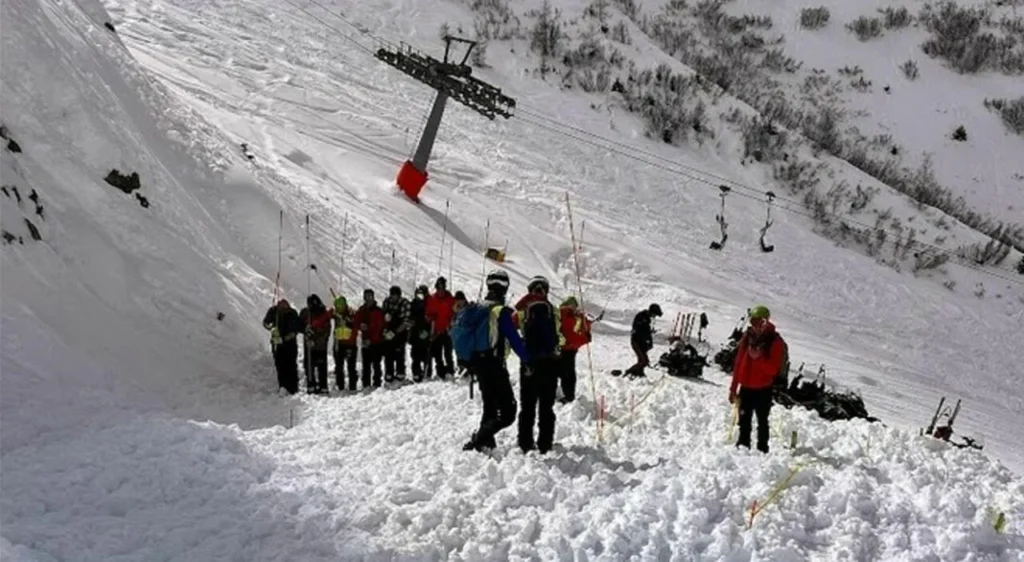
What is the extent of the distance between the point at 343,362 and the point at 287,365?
0.91m

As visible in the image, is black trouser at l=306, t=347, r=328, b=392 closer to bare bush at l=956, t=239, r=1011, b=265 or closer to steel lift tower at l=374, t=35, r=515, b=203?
steel lift tower at l=374, t=35, r=515, b=203

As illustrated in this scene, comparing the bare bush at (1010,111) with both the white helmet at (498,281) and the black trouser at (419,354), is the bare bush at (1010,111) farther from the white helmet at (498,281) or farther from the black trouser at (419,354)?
the white helmet at (498,281)

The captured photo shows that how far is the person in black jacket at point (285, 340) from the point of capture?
1245cm

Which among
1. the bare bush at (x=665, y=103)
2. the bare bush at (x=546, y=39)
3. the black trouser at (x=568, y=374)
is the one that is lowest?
the black trouser at (x=568, y=374)

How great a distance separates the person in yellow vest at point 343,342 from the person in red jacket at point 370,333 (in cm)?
11

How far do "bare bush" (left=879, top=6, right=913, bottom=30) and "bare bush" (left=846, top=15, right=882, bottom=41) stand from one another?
49cm

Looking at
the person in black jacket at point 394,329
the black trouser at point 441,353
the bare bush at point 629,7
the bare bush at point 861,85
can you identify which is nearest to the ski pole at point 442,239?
the black trouser at point 441,353

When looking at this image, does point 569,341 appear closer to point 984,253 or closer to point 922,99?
point 984,253

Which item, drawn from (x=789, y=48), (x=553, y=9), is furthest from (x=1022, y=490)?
(x=789, y=48)

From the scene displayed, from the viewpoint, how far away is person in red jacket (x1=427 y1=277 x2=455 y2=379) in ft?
43.9

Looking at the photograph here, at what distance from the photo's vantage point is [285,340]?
40.8 ft

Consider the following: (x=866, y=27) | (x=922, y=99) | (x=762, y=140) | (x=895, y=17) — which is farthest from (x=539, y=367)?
(x=895, y=17)

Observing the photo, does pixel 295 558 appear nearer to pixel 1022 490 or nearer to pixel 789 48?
pixel 1022 490

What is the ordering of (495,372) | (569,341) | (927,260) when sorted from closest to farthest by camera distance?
(495,372) → (569,341) → (927,260)
